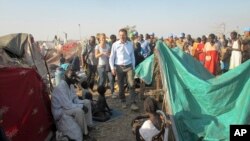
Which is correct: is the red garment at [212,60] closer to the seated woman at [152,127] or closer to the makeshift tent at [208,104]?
the makeshift tent at [208,104]

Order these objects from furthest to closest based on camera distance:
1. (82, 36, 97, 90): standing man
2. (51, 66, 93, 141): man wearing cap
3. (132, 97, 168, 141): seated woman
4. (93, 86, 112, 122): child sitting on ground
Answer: (82, 36, 97, 90): standing man → (93, 86, 112, 122): child sitting on ground → (51, 66, 93, 141): man wearing cap → (132, 97, 168, 141): seated woman

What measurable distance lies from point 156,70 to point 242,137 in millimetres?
5360

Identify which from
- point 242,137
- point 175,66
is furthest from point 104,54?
point 242,137

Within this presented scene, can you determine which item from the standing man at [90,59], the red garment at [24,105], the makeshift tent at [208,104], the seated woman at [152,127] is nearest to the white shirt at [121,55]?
the makeshift tent at [208,104]

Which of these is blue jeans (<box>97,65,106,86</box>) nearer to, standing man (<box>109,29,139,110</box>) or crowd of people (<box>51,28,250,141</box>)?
crowd of people (<box>51,28,250,141</box>)

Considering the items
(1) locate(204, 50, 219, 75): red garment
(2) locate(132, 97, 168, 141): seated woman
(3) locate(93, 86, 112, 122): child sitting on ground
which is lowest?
(3) locate(93, 86, 112, 122): child sitting on ground

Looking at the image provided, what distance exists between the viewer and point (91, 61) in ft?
39.3

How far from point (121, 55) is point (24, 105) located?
12.1 ft

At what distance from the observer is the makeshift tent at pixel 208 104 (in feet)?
20.1

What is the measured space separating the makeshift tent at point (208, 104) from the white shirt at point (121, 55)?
2180 millimetres

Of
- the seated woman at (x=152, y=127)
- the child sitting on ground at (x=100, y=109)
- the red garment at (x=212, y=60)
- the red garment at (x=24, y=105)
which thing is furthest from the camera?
the red garment at (x=212, y=60)

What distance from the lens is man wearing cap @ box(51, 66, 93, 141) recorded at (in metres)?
6.68

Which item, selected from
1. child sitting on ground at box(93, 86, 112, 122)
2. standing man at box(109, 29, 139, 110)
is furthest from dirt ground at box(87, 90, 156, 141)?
standing man at box(109, 29, 139, 110)

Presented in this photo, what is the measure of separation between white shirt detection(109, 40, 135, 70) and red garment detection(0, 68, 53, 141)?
2.49 metres
